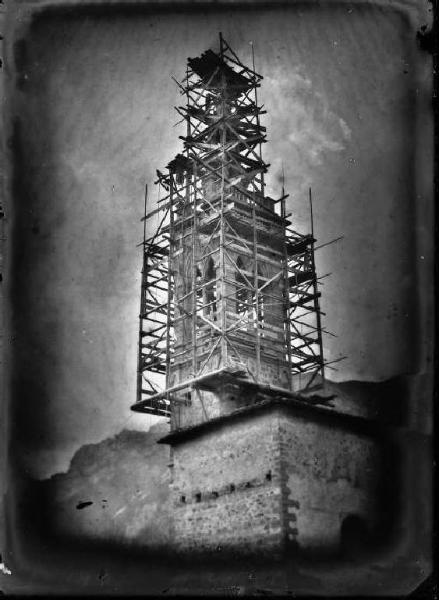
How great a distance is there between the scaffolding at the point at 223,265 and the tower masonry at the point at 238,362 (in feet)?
0.22

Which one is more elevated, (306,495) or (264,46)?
(264,46)

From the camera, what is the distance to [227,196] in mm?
23875

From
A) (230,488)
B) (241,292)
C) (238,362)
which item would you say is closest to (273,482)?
(230,488)

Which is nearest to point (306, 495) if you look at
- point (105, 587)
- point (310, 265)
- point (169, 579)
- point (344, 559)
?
point (344, 559)

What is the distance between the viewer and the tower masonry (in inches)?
707

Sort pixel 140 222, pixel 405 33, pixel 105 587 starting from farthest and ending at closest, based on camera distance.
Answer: pixel 140 222, pixel 105 587, pixel 405 33

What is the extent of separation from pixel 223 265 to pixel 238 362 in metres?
3.46

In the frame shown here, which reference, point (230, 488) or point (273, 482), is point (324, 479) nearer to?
point (273, 482)

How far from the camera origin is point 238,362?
72.2 ft

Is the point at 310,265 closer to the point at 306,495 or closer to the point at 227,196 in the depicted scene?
the point at 227,196

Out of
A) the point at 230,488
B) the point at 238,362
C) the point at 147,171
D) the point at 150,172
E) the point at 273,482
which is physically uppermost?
the point at 150,172

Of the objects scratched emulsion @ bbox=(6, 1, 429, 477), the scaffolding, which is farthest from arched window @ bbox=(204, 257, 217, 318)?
scratched emulsion @ bbox=(6, 1, 429, 477)

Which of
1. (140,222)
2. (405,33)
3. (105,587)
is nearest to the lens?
(405,33)

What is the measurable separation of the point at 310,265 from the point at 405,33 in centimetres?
1231
